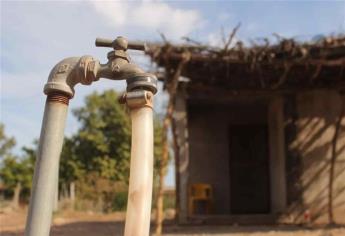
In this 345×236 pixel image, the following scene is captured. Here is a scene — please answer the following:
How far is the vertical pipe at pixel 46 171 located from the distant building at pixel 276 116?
542 cm

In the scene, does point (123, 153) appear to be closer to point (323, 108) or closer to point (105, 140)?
point (105, 140)

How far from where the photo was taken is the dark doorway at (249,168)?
11.3 metres

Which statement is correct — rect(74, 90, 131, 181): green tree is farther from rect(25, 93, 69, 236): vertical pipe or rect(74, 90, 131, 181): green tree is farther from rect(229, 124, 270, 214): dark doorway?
rect(25, 93, 69, 236): vertical pipe

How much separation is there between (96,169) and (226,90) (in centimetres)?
1322

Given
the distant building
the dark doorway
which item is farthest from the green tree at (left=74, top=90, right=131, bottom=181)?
the distant building

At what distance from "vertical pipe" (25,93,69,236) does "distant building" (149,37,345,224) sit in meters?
5.42

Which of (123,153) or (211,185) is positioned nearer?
(211,185)

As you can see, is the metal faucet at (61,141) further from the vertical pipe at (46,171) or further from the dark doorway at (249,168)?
the dark doorway at (249,168)

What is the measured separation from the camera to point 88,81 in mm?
2379

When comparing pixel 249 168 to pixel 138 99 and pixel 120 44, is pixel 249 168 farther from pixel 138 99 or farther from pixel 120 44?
pixel 138 99

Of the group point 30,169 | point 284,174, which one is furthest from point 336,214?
point 30,169

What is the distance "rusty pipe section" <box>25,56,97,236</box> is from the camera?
81.6 inches

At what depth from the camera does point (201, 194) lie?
→ 32.9 feet

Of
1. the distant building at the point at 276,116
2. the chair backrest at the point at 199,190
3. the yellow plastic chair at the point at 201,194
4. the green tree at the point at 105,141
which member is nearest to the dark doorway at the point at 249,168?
the distant building at the point at 276,116
